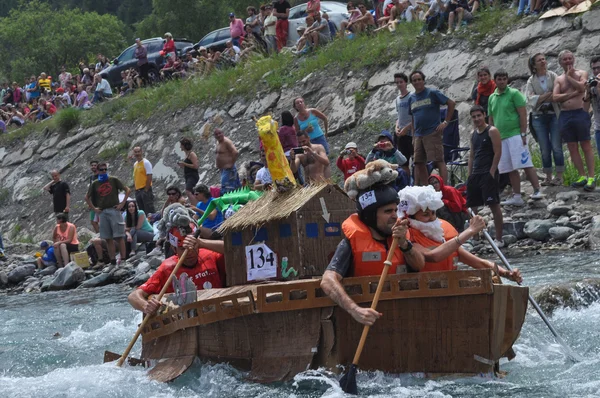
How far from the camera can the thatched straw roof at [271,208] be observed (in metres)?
8.47

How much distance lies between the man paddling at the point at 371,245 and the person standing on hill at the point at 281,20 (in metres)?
18.3

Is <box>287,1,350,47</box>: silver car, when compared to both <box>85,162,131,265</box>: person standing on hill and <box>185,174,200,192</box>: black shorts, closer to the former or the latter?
<box>185,174,200,192</box>: black shorts

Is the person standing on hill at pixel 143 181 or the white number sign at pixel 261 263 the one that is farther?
the person standing on hill at pixel 143 181

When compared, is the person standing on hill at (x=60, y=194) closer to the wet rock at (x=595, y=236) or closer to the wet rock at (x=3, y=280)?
the wet rock at (x=3, y=280)

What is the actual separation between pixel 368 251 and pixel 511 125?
7375mm

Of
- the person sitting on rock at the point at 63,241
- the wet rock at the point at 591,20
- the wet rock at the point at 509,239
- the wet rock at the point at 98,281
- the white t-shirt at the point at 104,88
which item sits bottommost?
the wet rock at the point at 98,281

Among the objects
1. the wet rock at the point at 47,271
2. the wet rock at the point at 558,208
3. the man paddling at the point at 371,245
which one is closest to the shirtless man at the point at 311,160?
the wet rock at the point at 558,208

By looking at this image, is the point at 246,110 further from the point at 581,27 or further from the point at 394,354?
the point at 394,354

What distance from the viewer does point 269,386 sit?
303 inches

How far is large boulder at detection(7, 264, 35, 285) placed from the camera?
779 inches

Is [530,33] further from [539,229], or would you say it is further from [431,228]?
[431,228]

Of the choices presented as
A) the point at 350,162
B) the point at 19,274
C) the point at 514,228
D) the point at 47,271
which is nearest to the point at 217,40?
the point at 47,271

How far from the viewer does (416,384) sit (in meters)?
7.29

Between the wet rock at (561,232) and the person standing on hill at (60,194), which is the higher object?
the person standing on hill at (60,194)
